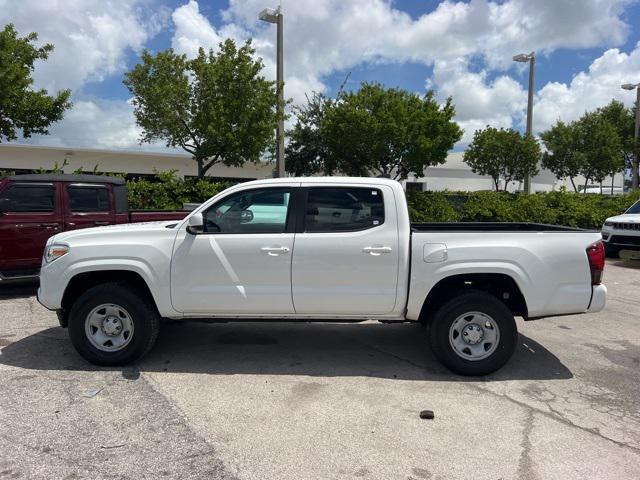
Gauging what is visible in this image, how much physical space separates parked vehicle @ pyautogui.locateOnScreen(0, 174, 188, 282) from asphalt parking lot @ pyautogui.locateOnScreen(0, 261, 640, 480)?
83.8 inches

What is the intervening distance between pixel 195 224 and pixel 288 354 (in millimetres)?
1740

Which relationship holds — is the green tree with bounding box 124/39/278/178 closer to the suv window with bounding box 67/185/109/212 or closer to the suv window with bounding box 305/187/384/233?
the suv window with bounding box 67/185/109/212

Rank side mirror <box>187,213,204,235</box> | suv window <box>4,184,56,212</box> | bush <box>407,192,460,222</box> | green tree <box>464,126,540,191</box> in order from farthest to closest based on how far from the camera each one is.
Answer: green tree <box>464,126,540,191</box> < bush <box>407,192,460,222</box> < suv window <box>4,184,56,212</box> < side mirror <box>187,213,204,235</box>

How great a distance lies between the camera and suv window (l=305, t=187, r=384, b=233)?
16.0ft

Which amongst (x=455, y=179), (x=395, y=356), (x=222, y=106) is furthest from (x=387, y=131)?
(x=455, y=179)

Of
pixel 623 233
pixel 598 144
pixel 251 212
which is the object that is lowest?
pixel 623 233

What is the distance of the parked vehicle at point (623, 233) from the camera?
12062 millimetres

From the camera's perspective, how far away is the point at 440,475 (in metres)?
3.25

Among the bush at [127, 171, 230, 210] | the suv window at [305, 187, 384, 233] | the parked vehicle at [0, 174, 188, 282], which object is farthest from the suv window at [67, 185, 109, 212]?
the suv window at [305, 187, 384, 233]

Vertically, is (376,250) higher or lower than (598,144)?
lower

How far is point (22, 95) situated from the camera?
525 inches

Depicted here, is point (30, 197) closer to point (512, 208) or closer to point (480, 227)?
point (480, 227)

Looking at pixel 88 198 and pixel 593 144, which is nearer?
pixel 88 198

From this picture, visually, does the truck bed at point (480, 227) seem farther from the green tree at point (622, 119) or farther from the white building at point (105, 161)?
the green tree at point (622, 119)
